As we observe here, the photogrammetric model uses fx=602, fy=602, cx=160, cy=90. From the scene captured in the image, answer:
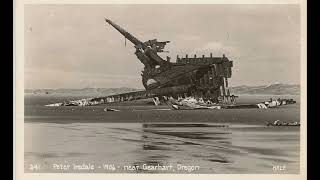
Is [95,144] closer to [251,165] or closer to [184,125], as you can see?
[184,125]

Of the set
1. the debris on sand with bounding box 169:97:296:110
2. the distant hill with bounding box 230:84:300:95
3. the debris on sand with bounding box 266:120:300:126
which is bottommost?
the debris on sand with bounding box 266:120:300:126

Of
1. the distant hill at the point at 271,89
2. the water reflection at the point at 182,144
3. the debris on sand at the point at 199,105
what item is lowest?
the water reflection at the point at 182,144

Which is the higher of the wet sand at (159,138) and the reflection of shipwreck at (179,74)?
the reflection of shipwreck at (179,74)

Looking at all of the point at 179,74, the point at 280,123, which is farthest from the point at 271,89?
the point at 179,74

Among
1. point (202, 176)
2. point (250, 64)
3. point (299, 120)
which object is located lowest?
point (202, 176)

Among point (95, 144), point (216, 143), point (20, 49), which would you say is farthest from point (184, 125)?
point (20, 49)

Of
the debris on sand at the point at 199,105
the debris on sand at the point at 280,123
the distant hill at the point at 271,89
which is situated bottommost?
the debris on sand at the point at 280,123

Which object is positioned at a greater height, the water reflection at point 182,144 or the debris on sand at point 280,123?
the debris on sand at point 280,123
